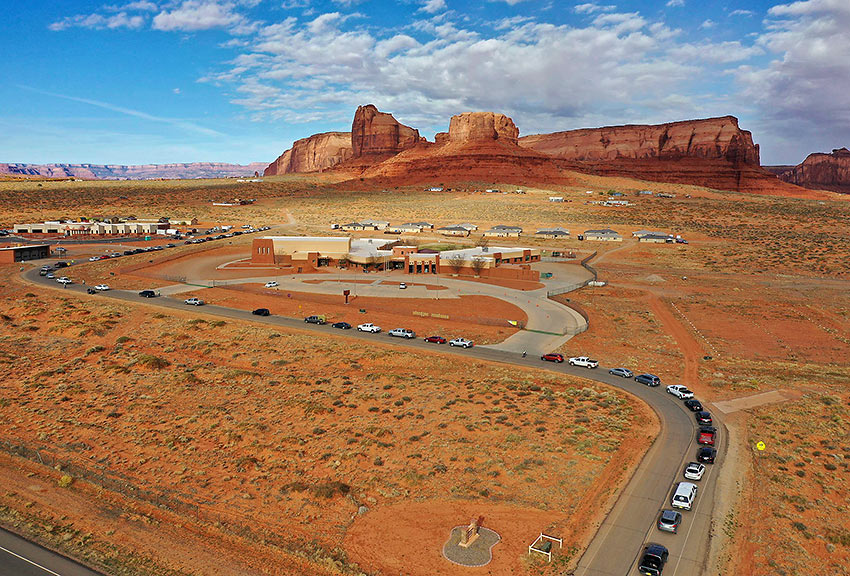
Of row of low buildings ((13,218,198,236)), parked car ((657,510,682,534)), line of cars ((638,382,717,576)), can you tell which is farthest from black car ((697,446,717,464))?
row of low buildings ((13,218,198,236))

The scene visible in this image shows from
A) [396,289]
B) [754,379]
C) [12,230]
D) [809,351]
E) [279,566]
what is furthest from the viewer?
[12,230]

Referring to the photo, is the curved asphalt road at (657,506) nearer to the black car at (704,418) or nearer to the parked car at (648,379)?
the black car at (704,418)

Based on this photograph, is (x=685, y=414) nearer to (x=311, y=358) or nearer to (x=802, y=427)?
(x=802, y=427)

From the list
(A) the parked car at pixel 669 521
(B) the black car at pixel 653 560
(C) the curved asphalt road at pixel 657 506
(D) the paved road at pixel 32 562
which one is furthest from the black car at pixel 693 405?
(D) the paved road at pixel 32 562

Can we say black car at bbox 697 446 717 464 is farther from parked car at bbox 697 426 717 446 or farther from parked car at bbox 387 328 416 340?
parked car at bbox 387 328 416 340

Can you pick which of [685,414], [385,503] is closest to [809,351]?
[685,414]

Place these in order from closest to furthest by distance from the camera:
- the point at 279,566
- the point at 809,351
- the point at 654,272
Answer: the point at 279,566
the point at 809,351
the point at 654,272

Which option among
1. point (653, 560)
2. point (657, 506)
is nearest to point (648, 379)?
point (657, 506)
